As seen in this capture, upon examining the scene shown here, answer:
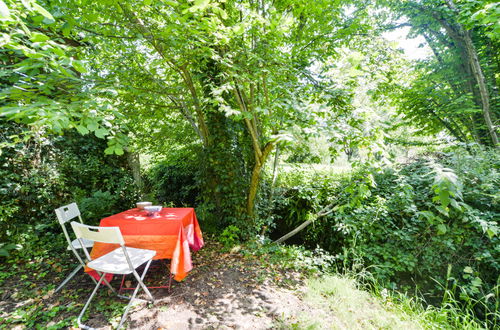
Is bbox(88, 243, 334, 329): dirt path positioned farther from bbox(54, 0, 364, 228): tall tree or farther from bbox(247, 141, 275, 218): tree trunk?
bbox(54, 0, 364, 228): tall tree

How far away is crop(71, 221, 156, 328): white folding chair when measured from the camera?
88.0 inches

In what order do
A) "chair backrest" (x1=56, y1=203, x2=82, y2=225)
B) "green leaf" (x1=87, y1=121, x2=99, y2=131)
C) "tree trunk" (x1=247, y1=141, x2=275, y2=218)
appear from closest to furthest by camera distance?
"green leaf" (x1=87, y1=121, x2=99, y2=131), "chair backrest" (x1=56, y1=203, x2=82, y2=225), "tree trunk" (x1=247, y1=141, x2=275, y2=218)

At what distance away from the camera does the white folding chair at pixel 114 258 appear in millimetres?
2236

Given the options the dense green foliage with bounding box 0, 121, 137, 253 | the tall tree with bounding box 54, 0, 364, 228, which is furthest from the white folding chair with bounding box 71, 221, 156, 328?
the dense green foliage with bounding box 0, 121, 137, 253

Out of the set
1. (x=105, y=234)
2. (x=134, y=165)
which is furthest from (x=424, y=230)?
(x=134, y=165)

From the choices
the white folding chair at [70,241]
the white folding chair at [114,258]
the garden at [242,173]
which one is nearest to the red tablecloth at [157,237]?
the garden at [242,173]

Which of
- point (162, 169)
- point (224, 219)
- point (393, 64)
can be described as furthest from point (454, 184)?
point (162, 169)

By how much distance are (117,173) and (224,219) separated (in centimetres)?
325

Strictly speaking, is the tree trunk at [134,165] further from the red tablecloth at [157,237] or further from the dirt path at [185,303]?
the red tablecloth at [157,237]

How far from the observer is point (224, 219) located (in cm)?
488

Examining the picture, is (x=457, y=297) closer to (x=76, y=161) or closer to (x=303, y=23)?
(x=303, y=23)

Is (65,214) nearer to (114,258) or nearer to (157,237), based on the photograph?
(114,258)

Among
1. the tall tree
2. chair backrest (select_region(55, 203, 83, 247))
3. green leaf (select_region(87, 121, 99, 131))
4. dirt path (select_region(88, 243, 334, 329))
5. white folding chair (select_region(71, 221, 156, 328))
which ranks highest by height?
the tall tree

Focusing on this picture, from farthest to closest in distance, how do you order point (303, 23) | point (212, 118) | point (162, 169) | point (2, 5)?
point (162, 169), point (212, 118), point (303, 23), point (2, 5)
